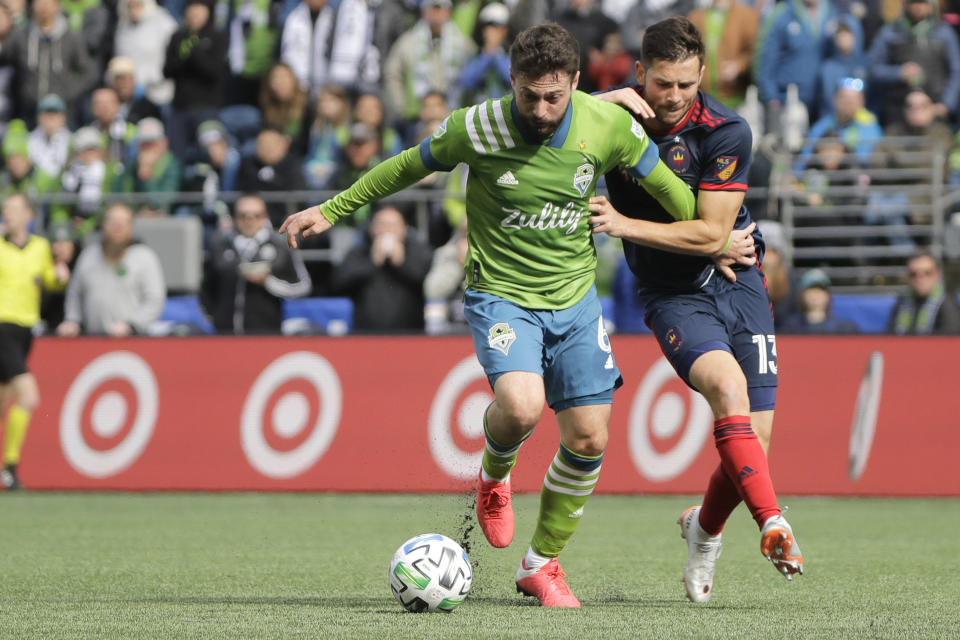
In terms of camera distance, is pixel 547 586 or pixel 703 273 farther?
pixel 703 273

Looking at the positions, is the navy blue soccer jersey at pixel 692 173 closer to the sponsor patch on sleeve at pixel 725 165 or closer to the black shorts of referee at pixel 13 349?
the sponsor patch on sleeve at pixel 725 165

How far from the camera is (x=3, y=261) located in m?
13.2

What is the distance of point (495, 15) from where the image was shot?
15312 mm

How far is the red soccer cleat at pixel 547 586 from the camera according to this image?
616cm

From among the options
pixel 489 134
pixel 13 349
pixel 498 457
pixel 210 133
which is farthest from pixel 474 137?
pixel 210 133

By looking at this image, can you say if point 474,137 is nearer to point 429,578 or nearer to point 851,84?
point 429,578

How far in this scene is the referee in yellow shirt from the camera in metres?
12.7

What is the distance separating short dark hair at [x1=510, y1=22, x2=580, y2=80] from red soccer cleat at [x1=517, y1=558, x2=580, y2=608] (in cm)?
206

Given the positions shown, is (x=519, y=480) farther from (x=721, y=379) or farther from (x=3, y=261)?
(x=721, y=379)

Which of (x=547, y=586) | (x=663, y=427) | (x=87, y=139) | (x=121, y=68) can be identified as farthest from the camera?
(x=121, y=68)

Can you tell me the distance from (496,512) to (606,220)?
4.68 feet

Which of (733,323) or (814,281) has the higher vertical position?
(733,323)

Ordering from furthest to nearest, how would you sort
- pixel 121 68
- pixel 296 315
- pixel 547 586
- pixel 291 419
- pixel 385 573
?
pixel 121 68 < pixel 296 315 < pixel 291 419 < pixel 385 573 < pixel 547 586

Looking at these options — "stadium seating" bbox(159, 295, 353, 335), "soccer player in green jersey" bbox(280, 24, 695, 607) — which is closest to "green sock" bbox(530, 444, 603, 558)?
"soccer player in green jersey" bbox(280, 24, 695, 607)
